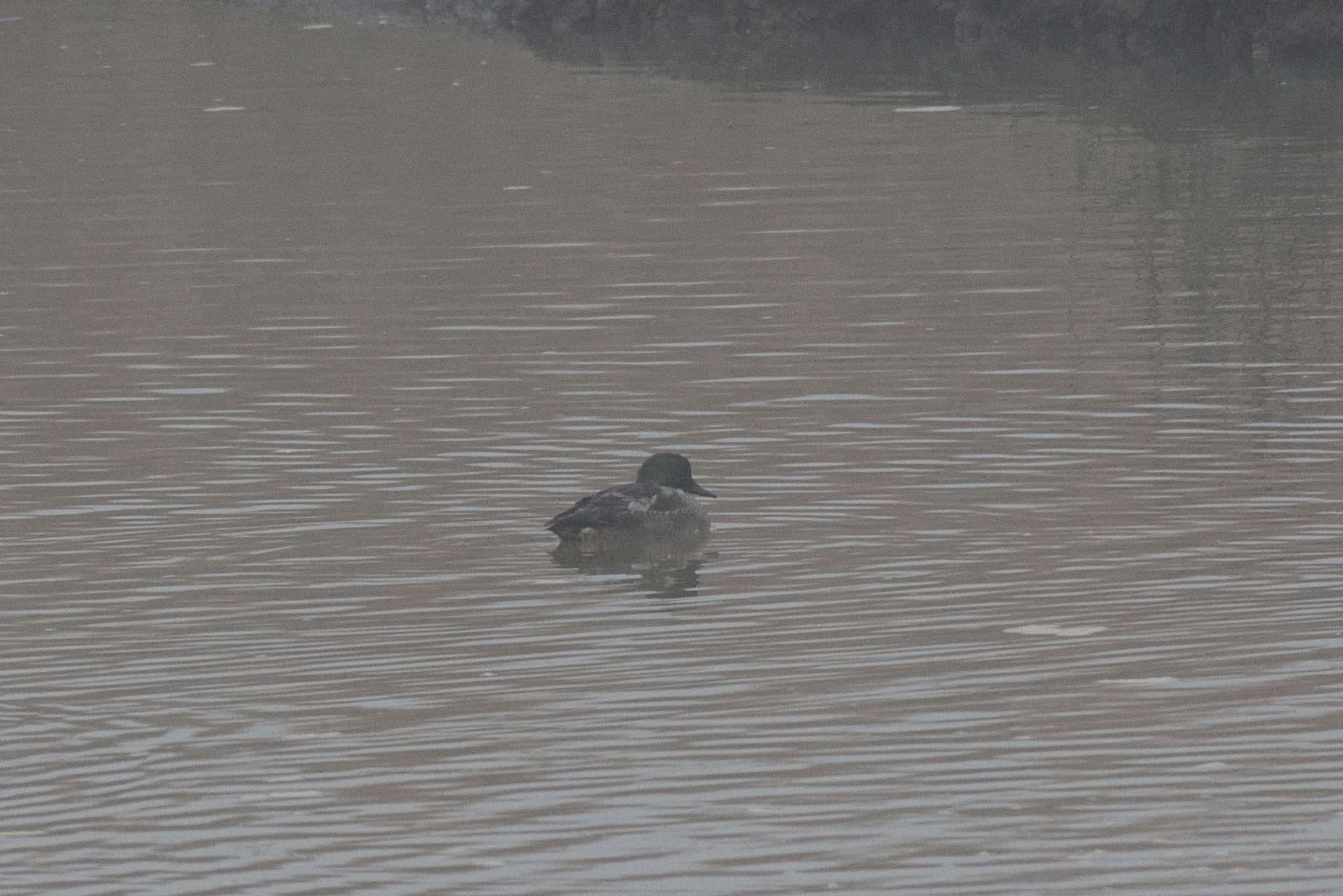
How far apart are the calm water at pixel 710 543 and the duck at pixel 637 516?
0.16 m

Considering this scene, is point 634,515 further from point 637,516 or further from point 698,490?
point 698,490

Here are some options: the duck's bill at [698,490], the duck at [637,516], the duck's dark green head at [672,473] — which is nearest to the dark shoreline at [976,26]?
the duck's bill at [698,490]

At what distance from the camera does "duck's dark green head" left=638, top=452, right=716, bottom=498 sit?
12.2 meters

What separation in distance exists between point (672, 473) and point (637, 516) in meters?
0.33

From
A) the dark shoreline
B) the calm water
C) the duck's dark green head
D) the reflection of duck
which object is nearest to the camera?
the calm water

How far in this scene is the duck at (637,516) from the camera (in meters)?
11.8

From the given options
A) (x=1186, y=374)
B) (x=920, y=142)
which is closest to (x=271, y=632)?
(x=1186, y=374)

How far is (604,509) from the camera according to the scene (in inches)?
468

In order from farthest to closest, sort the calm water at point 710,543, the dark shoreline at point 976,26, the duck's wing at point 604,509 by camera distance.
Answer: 1. the dark shoreline at point 976,26
2. the duck's wing at point 604,509
3. the calm water at point 710,543

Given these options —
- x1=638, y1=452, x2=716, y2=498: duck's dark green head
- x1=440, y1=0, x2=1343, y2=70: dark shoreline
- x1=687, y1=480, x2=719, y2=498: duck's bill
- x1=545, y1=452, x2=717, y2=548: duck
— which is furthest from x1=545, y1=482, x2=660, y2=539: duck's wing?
x1=440, y1=0, x2=1343, y2=70: dark shoreline

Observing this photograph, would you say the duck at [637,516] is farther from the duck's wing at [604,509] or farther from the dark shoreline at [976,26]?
the dark shoreline at [976,26]

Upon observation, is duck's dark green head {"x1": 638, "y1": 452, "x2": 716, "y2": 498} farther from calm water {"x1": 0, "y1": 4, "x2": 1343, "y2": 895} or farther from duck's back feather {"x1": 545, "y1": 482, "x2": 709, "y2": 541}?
calm water {"x1": 0, "y1": 4, "x2": 1343, "y2": 895}

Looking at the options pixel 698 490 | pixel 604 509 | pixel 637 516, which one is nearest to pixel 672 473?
pixel 698 490

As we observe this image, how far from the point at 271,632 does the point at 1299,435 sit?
5.82 m
